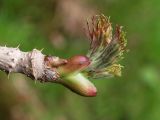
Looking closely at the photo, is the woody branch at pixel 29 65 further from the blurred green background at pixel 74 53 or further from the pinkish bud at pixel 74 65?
the blurred green background at pixel 74 53

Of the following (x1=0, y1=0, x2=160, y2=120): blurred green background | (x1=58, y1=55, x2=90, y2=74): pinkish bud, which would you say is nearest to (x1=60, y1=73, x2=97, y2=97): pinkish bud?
(x1=58, y1=55, x2=90, y2=74): pinkish bud

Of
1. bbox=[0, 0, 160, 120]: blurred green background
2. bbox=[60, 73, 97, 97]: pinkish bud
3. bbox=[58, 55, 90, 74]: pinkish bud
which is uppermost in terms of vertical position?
bbox=[0, 0, 160, 120]: blurred green background

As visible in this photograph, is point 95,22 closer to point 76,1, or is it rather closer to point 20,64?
point 20,64

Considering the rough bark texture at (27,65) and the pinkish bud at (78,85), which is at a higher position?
the rough bark texture at (27,65)

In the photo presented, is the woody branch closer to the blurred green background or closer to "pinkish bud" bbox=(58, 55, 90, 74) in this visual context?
"pinkish bud" bbox=(58, 55, 90, 74)

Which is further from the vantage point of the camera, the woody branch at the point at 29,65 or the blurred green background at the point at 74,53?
the blurred green background at the point at 74,53

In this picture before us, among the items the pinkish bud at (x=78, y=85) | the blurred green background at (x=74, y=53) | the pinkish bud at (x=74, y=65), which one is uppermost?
the blurred green background at (x=74, y=53)

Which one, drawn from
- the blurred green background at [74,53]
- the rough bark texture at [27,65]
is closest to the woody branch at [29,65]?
the rough bark texture at [27,65]
